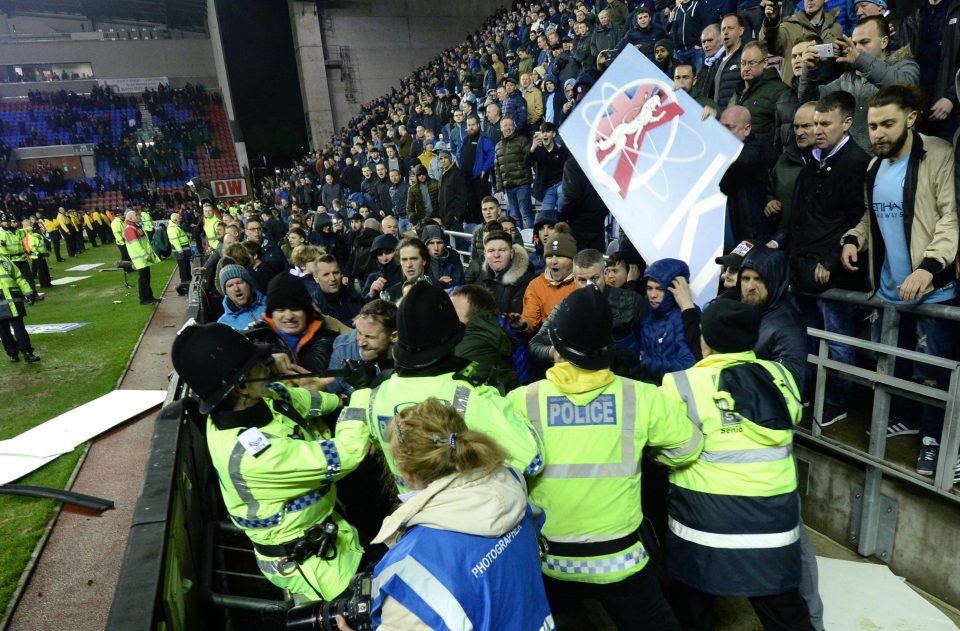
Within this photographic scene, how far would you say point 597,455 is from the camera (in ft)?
7.04

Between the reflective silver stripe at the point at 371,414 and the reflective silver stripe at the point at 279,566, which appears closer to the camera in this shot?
the reflective silver stripe at the point at 371,414

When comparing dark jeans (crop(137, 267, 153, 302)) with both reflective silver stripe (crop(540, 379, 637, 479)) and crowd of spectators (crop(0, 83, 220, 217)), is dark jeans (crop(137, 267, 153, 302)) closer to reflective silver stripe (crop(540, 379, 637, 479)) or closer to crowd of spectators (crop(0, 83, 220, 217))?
reflective silver stripe (crop(540, 379, 637, 479))

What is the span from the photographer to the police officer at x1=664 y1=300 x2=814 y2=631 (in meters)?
1.04

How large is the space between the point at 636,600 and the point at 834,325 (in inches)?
93.8

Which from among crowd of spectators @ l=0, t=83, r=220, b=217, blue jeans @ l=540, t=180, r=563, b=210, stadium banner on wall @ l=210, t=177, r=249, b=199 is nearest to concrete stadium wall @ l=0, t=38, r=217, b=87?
crowd of spectators @ l=0, t=83, r=220, b=217

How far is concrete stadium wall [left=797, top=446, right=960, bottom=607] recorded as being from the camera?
3018 mm

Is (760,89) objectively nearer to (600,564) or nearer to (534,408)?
(534,408)

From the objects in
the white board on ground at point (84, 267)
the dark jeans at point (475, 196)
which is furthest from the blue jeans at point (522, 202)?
the white board on ground at point (84, 267)

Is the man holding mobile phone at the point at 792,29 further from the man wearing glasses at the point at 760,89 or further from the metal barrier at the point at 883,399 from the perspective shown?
the metal barrier at the point at 883,399

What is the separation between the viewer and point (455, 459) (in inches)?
59.0

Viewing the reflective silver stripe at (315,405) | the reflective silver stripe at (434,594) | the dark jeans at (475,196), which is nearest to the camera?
the reflective silver stripe at (434,594)

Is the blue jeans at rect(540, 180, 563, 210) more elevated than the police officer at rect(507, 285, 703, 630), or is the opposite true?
the blue jeans at rect(540, 180, 563, 210)

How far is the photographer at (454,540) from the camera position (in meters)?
1.36

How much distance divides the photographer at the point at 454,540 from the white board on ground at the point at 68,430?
5.88 metres
